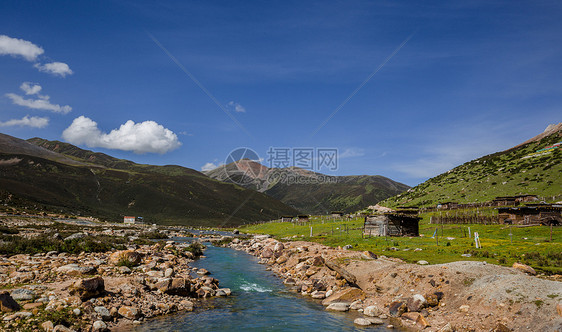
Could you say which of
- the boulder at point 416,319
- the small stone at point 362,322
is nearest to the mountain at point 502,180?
the boulder at point 416,319

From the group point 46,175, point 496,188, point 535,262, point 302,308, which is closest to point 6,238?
point 302,308

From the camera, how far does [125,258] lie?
1021 inches

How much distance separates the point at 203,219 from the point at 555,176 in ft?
559

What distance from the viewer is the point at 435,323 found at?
16.2 m

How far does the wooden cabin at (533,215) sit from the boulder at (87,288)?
204 feet

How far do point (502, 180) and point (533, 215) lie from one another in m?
51.1

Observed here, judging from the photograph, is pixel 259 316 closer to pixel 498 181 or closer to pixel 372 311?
pixel 372 311

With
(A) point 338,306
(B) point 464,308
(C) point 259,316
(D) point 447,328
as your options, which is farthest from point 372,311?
(C) point 259,316

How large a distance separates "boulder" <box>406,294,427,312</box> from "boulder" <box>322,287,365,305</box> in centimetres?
365

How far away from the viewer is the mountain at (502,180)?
82.1m

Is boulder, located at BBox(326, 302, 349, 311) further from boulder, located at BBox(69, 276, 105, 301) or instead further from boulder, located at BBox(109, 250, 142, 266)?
boulder, located at BBox(109, 250, 142, 266)

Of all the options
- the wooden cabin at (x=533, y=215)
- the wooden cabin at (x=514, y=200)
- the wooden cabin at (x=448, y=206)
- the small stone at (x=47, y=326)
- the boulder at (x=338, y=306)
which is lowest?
the boulder at (x=338, y=306)

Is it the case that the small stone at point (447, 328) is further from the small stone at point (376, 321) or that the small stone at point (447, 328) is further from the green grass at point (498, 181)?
the green grass at point (498, 181)

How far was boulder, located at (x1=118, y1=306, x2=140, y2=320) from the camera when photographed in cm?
1571
